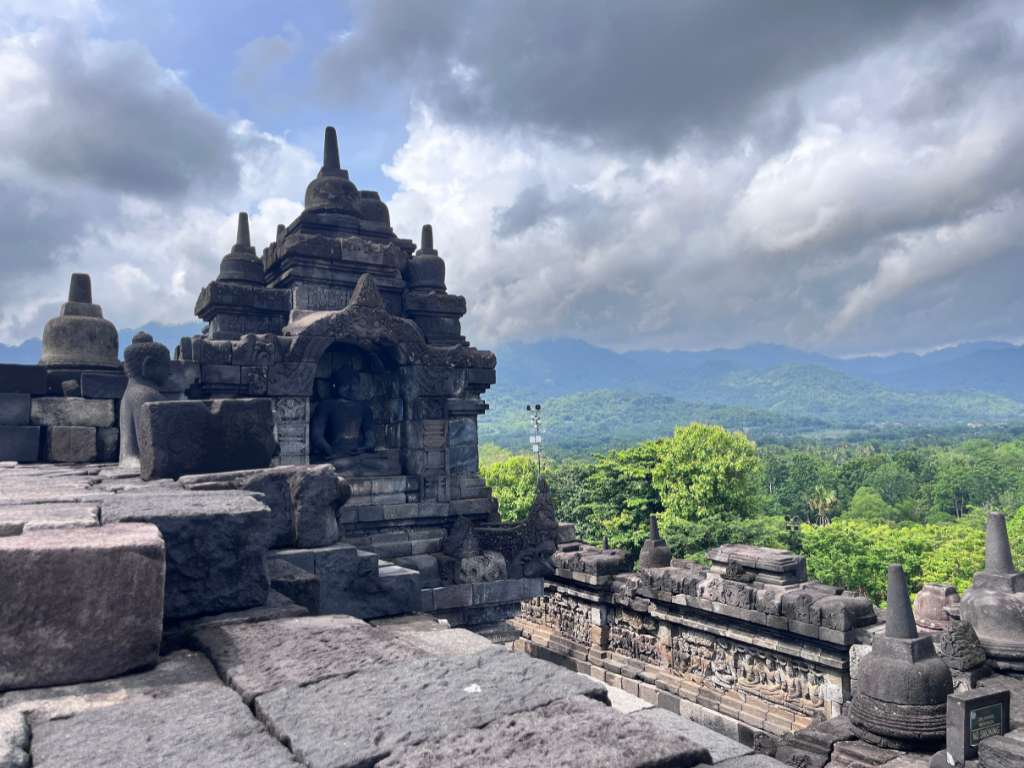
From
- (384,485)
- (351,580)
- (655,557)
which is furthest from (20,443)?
(655,557)

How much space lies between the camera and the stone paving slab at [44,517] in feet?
9.16

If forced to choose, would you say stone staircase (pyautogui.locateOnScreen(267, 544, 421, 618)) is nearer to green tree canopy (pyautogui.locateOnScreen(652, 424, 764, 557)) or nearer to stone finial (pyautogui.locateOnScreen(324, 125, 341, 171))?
stone finial (pyautogui.locateOnScreen(324, 125, 341, 171))

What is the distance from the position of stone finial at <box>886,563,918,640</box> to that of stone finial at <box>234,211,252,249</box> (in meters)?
10.3

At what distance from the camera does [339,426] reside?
10.6m

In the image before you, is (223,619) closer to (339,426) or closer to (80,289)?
(339,426)

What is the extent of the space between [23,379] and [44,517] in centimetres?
637

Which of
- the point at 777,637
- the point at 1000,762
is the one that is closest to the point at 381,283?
the point at 777,637

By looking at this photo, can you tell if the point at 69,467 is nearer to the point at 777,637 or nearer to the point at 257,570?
the point at 257,570

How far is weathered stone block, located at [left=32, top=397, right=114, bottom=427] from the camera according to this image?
27.0 feet

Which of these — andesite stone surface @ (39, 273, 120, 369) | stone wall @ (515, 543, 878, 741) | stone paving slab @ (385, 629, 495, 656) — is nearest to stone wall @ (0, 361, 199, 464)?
andesite stone surface @ (39, 273, 120, 369)

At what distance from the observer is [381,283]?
11797 millimetres

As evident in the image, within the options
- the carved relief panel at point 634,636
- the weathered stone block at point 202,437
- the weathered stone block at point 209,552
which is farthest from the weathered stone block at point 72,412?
the carved relief panel at point 634,636

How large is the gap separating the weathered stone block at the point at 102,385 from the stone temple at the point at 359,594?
3cm

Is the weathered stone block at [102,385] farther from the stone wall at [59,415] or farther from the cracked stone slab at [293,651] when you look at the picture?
the cracked stone slab at [293,651]
